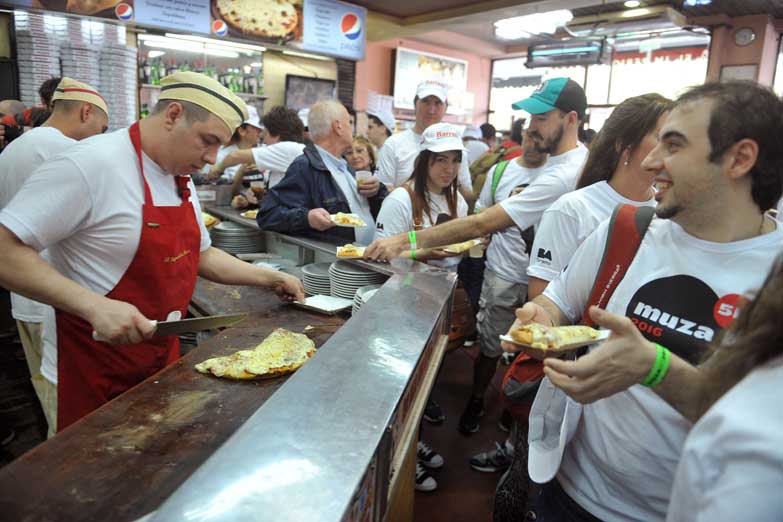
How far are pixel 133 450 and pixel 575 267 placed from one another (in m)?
1.32

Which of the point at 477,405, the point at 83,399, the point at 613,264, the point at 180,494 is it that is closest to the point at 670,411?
the point at 613,264

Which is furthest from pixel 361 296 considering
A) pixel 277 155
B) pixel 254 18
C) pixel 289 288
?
pixel 254 18

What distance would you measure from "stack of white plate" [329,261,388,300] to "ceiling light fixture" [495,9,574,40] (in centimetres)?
752

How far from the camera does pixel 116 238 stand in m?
1.79

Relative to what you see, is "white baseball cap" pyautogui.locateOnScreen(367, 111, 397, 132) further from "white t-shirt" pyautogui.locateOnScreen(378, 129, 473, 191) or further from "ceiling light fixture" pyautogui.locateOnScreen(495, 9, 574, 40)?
"ceiling light fixture" pyautogui.locateOnScreen(495, 9, 574, 40)

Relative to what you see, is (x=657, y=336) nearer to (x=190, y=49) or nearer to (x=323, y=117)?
(x=323, y=117)

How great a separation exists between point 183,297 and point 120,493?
1.00 m

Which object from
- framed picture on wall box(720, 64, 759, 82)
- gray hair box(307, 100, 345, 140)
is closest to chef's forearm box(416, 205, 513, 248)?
gray hair box(307, 100, 345, 140)

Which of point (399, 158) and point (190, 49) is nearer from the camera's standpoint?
point (399, 158)

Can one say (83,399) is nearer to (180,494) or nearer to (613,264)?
(180,494)

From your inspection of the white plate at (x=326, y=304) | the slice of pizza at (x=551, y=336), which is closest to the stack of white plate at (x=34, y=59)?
the white plate at (x=326, y=304)

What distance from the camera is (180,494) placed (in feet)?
2.60

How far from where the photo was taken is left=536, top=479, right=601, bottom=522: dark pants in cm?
140

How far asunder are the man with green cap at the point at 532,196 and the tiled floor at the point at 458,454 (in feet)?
0.49
